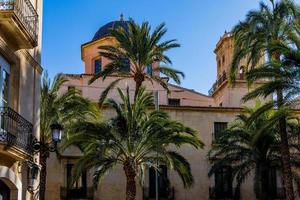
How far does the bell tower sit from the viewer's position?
152 feet

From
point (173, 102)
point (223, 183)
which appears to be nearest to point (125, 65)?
point (223, 183)

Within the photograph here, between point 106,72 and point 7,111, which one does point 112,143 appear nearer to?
point 106,72

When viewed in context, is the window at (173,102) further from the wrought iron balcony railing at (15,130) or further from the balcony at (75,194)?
the wrought iron balcony railing at (15,130)

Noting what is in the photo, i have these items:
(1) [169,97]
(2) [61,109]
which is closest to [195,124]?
(1) [169,97]

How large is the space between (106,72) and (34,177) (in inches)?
677

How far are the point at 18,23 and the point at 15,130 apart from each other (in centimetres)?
258

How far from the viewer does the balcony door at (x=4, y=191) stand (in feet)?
48.9

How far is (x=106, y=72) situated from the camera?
3294 centimetres

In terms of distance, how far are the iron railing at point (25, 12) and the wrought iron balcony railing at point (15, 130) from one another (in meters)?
2.07

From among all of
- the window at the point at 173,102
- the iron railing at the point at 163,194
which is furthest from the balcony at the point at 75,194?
the window at the point at 173,102

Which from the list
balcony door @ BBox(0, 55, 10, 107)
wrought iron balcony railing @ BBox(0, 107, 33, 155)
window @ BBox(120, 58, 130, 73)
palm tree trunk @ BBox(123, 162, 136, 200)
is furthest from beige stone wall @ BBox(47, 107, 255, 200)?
balcony door @ BBox(0, 55, 10, 107)

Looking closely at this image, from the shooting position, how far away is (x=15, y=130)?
48.7 feet

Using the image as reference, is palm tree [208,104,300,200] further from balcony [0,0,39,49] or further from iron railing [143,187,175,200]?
balcony [0,0,39,49]

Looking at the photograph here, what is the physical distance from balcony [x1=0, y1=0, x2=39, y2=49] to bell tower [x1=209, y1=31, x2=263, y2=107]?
1088 inches
